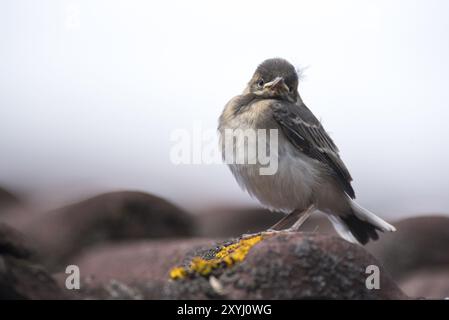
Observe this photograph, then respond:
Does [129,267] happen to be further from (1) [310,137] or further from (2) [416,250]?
(2) [416,250]

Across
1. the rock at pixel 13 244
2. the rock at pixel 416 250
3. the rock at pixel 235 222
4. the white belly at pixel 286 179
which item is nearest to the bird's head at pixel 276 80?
the white belly at pixel 286 179

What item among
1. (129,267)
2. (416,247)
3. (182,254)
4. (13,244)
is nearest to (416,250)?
(416,247)

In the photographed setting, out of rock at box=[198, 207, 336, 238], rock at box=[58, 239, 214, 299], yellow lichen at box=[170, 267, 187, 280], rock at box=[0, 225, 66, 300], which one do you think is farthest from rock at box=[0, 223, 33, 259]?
rock at box=[198, 207, 336, 238]

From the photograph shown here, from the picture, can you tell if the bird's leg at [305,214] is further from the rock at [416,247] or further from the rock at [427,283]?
the rock at [427,283]

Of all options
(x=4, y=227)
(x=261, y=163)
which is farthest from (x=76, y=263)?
(x=4, y=227)

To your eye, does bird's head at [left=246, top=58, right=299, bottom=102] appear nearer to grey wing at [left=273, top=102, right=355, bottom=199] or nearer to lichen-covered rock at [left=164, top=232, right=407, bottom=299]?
grey wing at [left=273, top=102, right=355, bottom=199]
